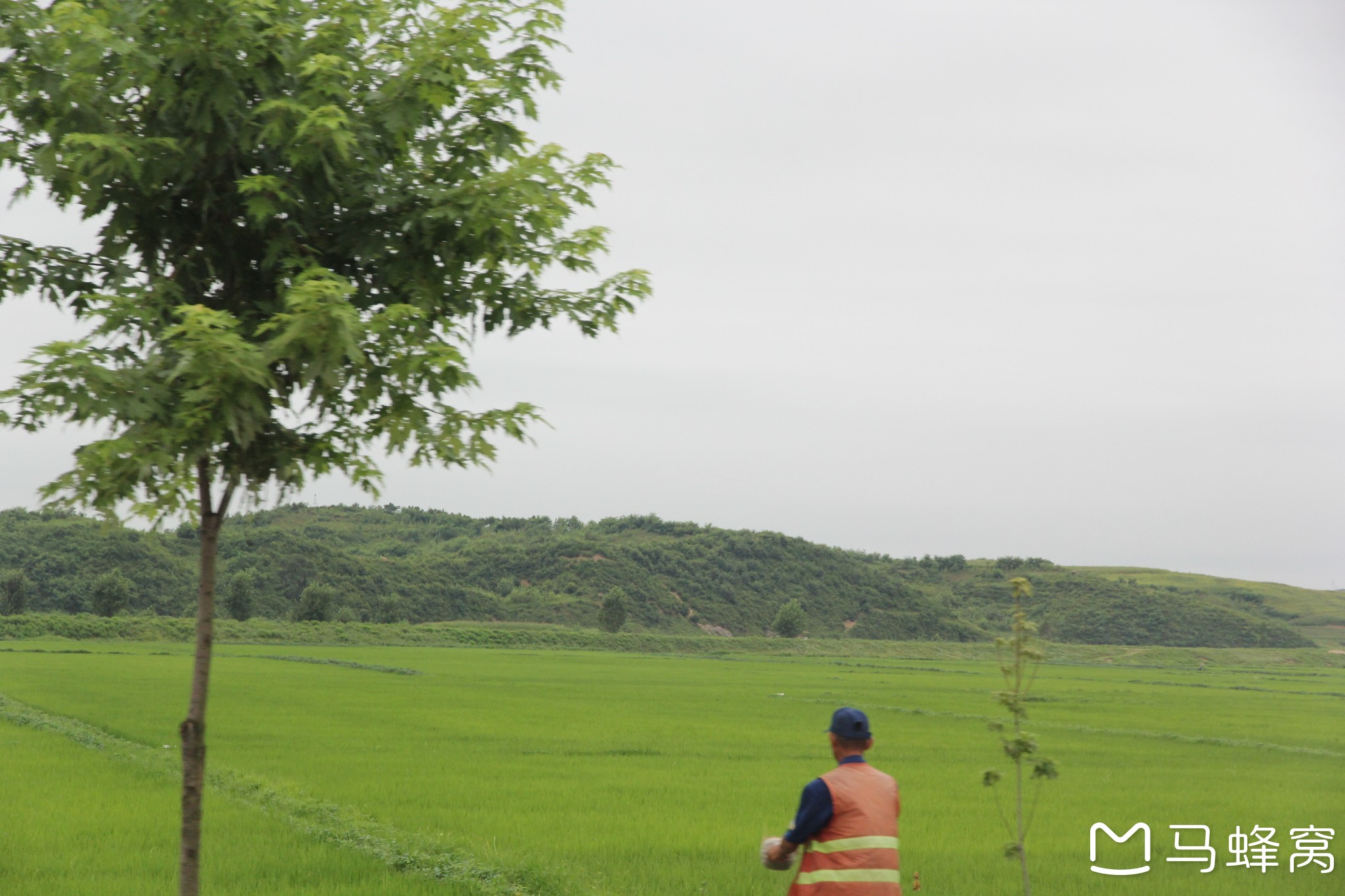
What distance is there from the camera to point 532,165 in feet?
19.0

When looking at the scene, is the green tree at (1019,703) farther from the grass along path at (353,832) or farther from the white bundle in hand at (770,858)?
the grass along path at (353,832)

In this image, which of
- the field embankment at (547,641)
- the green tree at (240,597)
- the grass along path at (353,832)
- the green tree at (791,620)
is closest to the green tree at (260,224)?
the grass along path at (353,832)

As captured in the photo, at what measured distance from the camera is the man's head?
199 inches

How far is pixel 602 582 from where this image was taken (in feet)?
372

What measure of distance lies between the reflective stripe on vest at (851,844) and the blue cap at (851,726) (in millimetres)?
448

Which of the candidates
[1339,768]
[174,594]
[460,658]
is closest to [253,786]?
[1339,768]

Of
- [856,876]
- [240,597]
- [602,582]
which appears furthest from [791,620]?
[856,876]

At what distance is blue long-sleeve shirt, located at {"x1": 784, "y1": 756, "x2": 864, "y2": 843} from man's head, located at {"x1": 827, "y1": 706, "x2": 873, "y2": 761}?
0.17m

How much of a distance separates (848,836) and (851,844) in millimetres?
36

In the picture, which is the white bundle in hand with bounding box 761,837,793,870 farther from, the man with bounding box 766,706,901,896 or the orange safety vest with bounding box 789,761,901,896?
the orange safety vest with bounding box 789,761,901,896

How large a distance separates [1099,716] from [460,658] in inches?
1303

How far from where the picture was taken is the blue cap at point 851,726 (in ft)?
16.6

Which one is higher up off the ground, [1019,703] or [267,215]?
[267,215]

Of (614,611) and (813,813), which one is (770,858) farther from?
(614,611)
